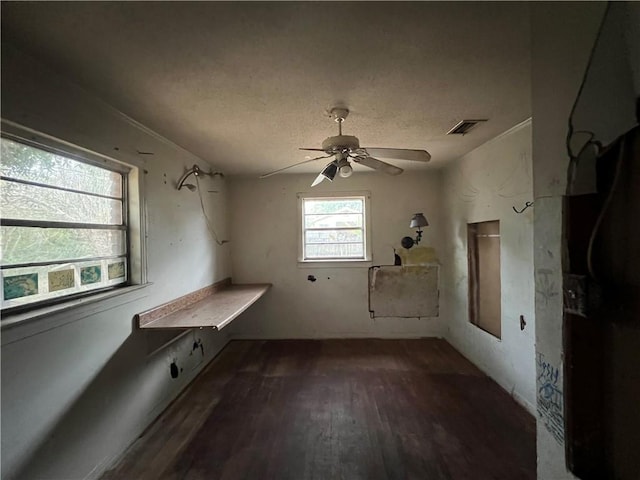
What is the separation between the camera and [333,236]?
4523mm

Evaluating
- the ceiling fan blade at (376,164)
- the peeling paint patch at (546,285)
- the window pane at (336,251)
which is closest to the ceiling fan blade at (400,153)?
the ceiling fan blade at (376,164)

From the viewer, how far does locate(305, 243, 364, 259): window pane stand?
14.8 feet

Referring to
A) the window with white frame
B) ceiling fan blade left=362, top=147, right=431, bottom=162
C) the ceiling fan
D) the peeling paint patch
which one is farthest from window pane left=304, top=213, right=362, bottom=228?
the peeling paint patch

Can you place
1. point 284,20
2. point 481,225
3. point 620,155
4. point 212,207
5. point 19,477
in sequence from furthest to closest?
point 212,207, point 481,225, point 19,477, point 284,20, point 620,155

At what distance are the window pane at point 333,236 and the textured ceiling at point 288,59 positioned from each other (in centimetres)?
212

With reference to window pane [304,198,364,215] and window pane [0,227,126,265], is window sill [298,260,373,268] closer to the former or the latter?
window pane [304,198,364,215]

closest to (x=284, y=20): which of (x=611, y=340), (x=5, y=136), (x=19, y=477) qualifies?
(x=5, y=136)

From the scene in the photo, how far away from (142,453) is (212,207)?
262 centimetres

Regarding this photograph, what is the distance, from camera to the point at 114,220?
227 cm

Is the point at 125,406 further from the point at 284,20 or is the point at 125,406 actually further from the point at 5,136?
the point at 284,20

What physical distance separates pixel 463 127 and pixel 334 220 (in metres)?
2.26

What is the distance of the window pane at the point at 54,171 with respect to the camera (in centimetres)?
152

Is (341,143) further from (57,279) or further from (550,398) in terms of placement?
(57,279)

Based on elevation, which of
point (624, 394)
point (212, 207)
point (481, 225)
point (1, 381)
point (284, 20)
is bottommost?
point (1, 381)
